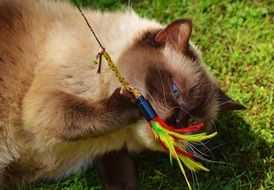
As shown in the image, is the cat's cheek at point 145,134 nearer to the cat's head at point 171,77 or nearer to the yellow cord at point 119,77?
the cat's head at point 171,77

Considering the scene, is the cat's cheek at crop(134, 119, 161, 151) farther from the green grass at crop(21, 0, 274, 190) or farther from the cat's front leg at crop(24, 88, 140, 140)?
the green grass at crop(21, 0, 274, 190)

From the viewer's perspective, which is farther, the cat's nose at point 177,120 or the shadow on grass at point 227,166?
the shadow on grass at point 227,166

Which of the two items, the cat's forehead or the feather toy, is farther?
the cat's forehead

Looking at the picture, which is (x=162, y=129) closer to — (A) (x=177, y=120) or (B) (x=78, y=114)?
(A) (x=177, y=120)

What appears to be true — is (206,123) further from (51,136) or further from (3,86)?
(3,86)

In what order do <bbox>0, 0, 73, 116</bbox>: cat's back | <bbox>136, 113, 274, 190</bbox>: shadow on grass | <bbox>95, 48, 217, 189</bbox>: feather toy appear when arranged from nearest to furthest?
1. <bbox>95, 48, 217, 189</bbox>: feather toy
2. <bbox>0, 0, 73, 116</bbox>: cat's back
3. <bbox>136, 113, 274, 190</bbox>: shadow on grass

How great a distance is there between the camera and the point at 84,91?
3133 mm

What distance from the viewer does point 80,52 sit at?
10.6 ft

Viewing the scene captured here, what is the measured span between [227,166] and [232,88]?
2.23 ft

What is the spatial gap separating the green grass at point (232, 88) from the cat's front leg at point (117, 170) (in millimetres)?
83

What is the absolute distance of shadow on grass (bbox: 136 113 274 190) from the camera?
3.45m

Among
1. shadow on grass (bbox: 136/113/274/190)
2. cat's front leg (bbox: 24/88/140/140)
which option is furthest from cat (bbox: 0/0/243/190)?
shadow on grass (bbox: 136/113/274/190)

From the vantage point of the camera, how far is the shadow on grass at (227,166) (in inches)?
136

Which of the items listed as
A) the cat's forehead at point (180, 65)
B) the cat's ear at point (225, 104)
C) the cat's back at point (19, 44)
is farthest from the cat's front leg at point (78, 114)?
the cat's ear at point (225, 104)
